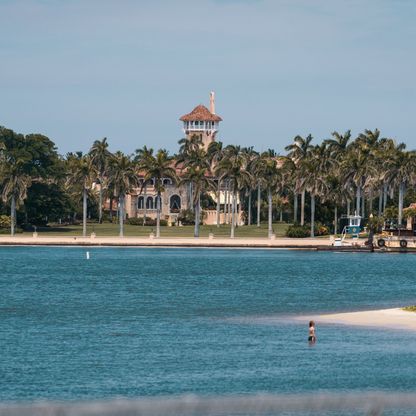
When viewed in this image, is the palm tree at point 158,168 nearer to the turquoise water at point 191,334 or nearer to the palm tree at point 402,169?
the palm tree at point 402,169

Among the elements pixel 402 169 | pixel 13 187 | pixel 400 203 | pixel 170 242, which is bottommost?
pixel 170 242

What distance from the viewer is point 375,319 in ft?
232

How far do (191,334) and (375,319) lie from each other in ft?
42.0

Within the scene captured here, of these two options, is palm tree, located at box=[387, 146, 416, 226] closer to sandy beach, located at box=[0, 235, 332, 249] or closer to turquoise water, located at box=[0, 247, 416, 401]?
sandy beach, located at box=[0, 235, 332, 249]

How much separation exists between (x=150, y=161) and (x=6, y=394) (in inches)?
5885

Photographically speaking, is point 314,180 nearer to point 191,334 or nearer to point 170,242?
point 170,242

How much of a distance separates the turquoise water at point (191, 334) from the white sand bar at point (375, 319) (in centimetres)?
233

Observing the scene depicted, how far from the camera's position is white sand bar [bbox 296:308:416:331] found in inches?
2621

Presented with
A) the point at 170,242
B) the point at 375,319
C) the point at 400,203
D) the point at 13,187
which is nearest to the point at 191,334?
the point at 375,319

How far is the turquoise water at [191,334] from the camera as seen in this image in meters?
45.2

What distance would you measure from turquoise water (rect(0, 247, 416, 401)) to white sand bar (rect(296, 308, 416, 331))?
7.66 ft

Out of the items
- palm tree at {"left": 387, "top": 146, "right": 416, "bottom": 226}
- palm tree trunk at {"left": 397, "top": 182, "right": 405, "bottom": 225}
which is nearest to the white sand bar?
palm tree trunk at {"left": 397, "top": 182, "right": 405, "bottom": 225}

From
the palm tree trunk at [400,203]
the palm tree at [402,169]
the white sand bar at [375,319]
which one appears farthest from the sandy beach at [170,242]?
the white sand bar at [375,319]

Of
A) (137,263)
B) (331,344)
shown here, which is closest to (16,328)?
(331,344)
